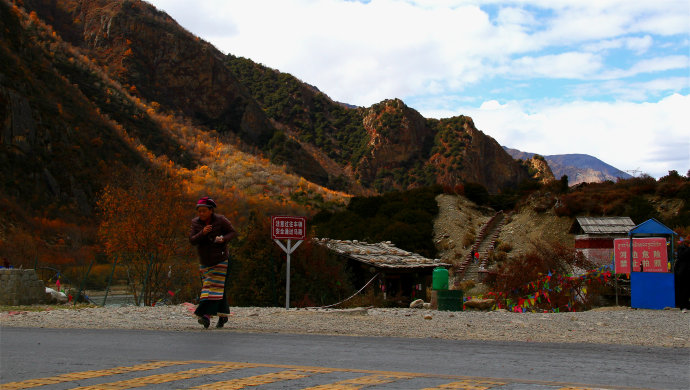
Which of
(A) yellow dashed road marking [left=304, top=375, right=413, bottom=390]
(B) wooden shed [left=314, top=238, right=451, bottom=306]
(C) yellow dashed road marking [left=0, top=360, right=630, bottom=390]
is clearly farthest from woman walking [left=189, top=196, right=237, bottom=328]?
(B) wooden shed [left=314, top=238, right=451, bottom=306]

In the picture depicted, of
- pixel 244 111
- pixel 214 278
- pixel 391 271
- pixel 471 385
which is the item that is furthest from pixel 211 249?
pixel 244 111

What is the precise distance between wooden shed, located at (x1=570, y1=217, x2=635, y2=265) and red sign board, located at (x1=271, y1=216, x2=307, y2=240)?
68.5ft

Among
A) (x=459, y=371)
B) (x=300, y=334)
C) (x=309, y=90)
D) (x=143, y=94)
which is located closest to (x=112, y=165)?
(x=143, y=94)

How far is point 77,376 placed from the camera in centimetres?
565

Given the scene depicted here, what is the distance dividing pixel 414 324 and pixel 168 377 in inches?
301

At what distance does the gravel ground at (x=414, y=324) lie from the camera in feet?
34.0

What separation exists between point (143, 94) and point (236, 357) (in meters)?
93.4

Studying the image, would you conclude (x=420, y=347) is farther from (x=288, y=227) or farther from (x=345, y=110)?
(x=345, y=110)

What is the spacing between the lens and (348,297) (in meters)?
23.8

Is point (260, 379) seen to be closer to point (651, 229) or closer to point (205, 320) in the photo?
point (205, 320)

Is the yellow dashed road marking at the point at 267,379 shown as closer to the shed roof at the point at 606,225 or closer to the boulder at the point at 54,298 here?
the boulder at the point at 54,298

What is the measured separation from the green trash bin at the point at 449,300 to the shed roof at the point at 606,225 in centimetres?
2223

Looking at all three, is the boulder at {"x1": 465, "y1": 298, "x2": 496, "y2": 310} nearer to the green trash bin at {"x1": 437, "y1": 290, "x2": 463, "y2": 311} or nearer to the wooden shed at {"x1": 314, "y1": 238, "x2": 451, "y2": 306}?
the green trash bin at {"x1": 437, "y1": 290, "x2": 463, "y2": 311}

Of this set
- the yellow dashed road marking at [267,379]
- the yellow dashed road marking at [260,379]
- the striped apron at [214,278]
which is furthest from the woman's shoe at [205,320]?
the yellow dashed road marking at [260,379]
